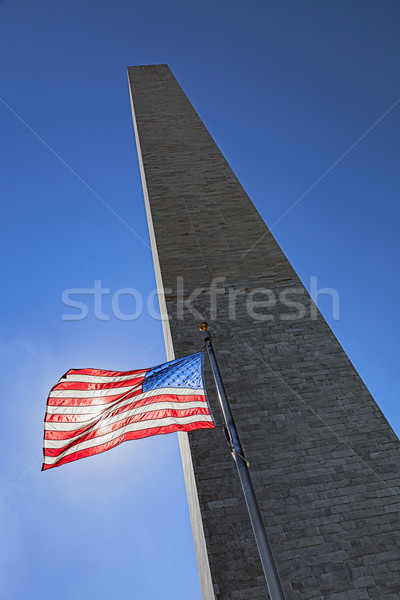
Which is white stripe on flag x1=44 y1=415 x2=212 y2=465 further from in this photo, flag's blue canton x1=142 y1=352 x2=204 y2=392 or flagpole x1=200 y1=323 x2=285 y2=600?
flagpole x1=200 y1=323 x2=285 y2=600

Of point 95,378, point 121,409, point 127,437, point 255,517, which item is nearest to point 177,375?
point 121,409

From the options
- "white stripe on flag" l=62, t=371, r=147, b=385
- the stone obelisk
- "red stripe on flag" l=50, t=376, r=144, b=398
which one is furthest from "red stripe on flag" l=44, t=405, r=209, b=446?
the stone obelisk

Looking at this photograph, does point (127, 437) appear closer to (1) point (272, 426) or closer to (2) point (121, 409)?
(2) point (121, 409)

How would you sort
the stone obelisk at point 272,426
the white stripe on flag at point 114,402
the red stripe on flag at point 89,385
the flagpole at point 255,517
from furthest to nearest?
the stone obelisk at point 272,426
the red stripe on flag at point 89,385
the white stripe on flag at point 114,402
the flagpole at point 255,517

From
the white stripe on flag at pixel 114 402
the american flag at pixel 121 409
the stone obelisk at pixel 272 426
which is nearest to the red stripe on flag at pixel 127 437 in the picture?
the american flag at pixel 121 409

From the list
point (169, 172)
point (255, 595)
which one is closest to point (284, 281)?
point (169, 172)

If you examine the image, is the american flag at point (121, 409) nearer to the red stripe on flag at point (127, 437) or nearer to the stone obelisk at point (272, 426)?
the red stripe on flag at point (127, 437)
